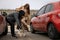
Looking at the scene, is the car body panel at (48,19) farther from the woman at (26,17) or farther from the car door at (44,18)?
the woman at (26,17)

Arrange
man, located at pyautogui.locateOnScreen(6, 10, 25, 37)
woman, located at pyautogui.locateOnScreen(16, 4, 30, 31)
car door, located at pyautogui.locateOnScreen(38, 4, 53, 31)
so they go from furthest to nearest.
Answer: woman, located at pyautogui.locateOnScreen(16, 4, 30, 31) < man, located at pyautogui.locateOnScreen(6, 10, 25, 37) < car door, located at pyautogui.locateOnScreen(38, 4, 53, 31)

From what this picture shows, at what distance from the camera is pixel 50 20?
10867mm

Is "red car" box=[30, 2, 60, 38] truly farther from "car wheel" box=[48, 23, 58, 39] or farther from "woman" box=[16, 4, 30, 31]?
"woman" box=[16, 4, 30, 31]

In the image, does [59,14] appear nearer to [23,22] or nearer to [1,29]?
[1,29]

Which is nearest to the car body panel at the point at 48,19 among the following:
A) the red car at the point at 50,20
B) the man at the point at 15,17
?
the red car at the point at 50,20

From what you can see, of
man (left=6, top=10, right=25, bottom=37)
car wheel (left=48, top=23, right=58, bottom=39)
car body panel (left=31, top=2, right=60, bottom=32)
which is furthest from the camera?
man (left=6, top=10, right=25, bottom=37)

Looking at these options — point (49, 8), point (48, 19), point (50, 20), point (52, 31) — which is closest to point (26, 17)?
point (49, 8)

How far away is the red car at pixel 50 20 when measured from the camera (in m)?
10.5

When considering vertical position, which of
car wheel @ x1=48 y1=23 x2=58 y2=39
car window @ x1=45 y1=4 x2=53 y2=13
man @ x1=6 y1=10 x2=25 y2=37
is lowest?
car wheel @ x1=48 y1=23 x2=58 y2=39

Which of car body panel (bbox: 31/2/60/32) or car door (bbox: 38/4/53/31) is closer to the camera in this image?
car body panel (bbox: 31/2/60/32)

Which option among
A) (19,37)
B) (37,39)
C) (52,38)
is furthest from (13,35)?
(52,38)

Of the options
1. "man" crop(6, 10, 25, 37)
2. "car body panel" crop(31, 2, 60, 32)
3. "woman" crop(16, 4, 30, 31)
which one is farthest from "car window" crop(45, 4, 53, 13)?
"woman" crop(16, 4, 30, 31)

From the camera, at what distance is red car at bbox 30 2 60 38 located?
34.6ft

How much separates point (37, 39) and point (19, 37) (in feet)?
4.09
